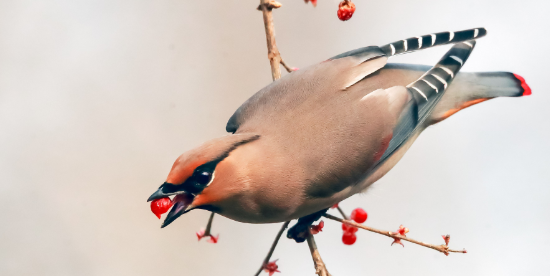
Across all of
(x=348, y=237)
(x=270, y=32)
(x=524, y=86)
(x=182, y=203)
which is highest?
(x=270, y=32)

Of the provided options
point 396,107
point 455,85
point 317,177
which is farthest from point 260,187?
point 455,85

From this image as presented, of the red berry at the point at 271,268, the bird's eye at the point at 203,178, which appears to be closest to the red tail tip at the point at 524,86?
the red berry at the point at 271,268

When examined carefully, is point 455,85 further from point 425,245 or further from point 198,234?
point 198,234

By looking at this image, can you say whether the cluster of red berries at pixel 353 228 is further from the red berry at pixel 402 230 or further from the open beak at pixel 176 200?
the open beak at pixel 176 200

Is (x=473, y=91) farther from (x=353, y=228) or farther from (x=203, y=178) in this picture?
(x=203, y=178)

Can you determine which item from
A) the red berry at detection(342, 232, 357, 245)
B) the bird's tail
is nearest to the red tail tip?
the bird's tail

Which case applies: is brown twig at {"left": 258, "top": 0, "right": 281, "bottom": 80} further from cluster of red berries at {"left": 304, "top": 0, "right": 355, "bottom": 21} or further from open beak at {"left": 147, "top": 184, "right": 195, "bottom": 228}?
open beak at {"left": 147, "top": 184, "right": 195, "bottom": 228}

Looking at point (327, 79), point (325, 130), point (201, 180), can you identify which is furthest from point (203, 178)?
point (327, 79)
